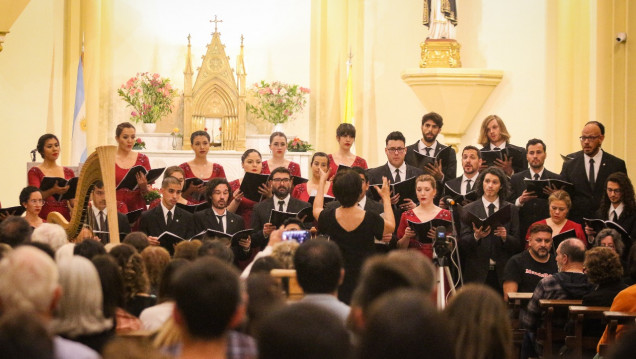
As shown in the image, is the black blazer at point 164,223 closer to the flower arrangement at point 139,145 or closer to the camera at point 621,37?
the camera at point 621,37

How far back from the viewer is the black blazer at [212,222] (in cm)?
Result: 777

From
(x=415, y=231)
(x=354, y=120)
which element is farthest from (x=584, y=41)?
(x=415, y=231)

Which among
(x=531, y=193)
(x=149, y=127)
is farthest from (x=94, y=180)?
(x=149, y=127)

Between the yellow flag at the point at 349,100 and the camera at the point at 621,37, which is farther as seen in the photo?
the yellow flag at the point at 349,100

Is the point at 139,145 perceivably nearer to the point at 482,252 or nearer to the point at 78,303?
the point at 482,252

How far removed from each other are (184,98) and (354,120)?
8.94 ft

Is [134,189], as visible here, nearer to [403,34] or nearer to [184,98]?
[403,34]

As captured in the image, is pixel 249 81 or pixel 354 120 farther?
pixel 249 81

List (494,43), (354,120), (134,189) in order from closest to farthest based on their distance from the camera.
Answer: (134,189)
(494,43)
(354,120)

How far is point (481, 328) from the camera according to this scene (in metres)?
3.12

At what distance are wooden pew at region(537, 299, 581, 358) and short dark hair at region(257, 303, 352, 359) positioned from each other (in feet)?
13.1

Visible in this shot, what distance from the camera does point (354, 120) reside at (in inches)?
502

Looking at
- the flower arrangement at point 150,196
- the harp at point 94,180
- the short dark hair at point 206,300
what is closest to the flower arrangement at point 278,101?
the flower arrangement at point 150,196

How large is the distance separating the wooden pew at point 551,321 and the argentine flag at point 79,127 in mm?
8232
